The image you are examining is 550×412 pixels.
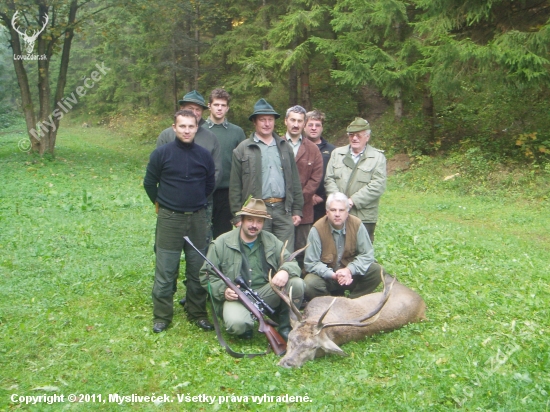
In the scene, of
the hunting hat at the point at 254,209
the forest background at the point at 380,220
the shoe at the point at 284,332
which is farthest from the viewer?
the shoe at the point at 284,332

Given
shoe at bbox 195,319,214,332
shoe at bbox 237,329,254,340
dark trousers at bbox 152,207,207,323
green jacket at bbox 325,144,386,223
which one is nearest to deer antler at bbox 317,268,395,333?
shoe at bbox 237,329,254,340

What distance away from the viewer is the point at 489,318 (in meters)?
5.68

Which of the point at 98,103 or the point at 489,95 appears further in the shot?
the point at 98,103

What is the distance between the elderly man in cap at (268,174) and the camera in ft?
20.5

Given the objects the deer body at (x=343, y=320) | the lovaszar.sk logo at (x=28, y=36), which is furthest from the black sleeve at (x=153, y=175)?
the lovaszar.sk logo at (x=28, y=36)

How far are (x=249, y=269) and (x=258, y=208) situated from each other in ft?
2.04

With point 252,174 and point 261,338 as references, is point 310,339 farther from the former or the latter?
point 252,174

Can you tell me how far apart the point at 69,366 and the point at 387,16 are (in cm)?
1397

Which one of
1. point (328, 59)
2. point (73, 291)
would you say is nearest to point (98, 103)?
point (328, 59)

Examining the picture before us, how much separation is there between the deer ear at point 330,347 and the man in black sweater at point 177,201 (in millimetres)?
1336

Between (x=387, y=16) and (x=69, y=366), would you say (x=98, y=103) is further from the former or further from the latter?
(x=69, y=366)

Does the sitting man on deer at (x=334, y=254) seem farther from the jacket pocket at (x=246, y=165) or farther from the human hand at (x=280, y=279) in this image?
the jacket pocket at (x=246, y=165)

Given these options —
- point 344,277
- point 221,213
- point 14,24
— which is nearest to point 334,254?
point 344,277

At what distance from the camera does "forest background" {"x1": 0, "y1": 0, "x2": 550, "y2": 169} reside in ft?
46.1
